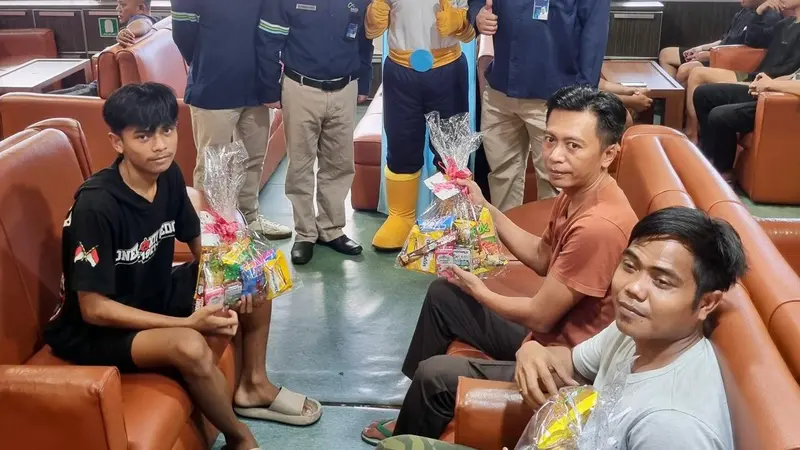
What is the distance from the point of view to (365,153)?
Answer: 4238 mm

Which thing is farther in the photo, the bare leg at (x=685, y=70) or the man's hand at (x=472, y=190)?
the bare leg at (x=685, y=70)

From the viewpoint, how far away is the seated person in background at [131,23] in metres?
4.14

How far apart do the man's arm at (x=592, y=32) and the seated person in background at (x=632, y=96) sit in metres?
0.85

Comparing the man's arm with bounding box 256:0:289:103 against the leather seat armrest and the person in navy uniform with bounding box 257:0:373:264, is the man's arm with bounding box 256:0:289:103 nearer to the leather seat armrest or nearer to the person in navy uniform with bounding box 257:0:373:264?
the person in navy uniform with bounding box 257:0:373:264

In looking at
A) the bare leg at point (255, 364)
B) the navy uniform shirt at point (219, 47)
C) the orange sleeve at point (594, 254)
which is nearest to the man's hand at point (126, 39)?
the navy uniform shirt at point (219, 47)

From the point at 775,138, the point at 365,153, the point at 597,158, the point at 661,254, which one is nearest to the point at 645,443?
the point at 661,254

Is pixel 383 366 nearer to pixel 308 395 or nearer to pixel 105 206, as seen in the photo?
pixel 308 395

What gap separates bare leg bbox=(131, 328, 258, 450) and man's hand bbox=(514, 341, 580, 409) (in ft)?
2.65

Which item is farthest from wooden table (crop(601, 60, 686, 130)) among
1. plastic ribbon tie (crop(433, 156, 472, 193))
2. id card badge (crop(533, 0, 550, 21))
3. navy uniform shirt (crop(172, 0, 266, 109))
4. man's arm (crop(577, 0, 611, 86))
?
plastic ribbon tie (crop(433, 156, 472, 193))

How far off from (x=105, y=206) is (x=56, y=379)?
0.47 m

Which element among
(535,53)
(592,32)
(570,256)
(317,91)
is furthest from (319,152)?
(570,256)

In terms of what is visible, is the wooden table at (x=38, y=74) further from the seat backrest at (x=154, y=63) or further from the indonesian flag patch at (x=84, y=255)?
the indonesian flag patch at (x=84, y=255)

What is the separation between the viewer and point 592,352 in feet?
5.99

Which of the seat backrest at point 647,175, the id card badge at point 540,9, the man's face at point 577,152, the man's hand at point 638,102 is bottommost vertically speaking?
the man's hand at point 638,102
